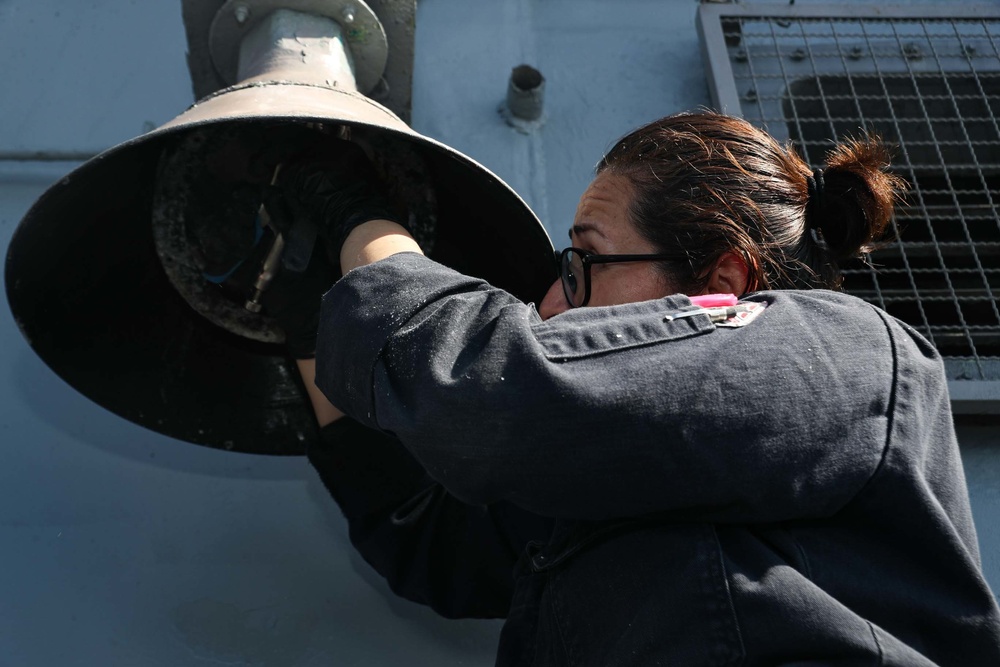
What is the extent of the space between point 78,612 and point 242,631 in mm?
254

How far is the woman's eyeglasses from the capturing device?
1267 mm

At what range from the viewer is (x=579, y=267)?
1321 millimetres

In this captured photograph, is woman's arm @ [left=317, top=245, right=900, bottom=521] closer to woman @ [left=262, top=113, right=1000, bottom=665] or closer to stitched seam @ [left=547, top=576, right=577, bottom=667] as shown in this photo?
woman @ [left=262, top=113, right=1000, bottom=665]

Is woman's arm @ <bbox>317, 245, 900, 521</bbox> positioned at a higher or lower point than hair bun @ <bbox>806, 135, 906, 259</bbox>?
lower

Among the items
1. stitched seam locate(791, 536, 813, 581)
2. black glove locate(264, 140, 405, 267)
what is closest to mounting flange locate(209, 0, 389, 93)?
black glove locate(264, 140, 405, 267)

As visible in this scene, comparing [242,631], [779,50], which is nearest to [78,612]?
[242,631]

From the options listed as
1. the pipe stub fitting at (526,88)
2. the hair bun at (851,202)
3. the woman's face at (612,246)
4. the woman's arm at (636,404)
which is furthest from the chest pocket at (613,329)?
Answer: the pipe stub fitting at (526,88)

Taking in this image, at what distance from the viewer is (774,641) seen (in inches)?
37.5

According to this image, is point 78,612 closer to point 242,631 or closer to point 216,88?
point 242,631

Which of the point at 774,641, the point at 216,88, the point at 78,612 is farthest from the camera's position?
the point at 216,88

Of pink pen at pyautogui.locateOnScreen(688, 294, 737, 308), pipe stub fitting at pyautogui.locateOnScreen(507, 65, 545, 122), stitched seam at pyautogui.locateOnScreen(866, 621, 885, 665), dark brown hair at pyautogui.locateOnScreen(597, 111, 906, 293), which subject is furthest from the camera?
pipe stub fitting at pyautogui.locateOnScreen(507, 65, 545, 122)

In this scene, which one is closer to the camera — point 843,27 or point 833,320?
point 833,320

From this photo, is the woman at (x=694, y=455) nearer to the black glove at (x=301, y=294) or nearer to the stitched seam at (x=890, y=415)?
the stitched seam at (x=890, y=415)

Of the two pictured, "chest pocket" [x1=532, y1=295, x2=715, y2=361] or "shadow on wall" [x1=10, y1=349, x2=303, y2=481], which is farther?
"shadow on wall" [x1=10, y1=349, x2=303, y2=481]
